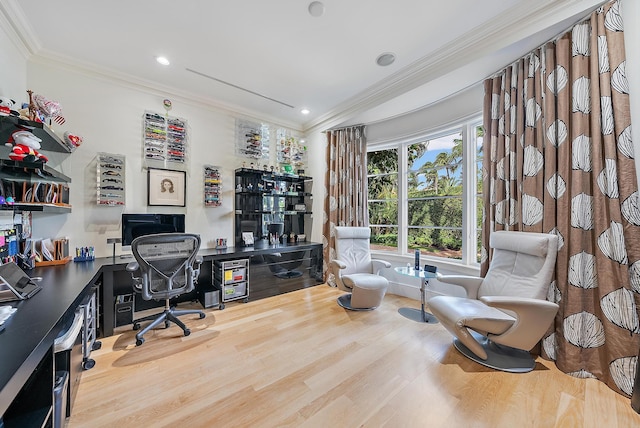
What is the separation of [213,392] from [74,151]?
288cm

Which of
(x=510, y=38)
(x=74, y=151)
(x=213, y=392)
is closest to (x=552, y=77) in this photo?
(x=510, y=38)

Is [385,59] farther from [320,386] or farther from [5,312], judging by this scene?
[5,312]

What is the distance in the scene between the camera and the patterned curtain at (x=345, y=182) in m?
3.89

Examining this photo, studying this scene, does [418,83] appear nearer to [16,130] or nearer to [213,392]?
[213,392]

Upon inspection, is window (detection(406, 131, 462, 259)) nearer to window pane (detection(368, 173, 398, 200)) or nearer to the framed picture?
window pane (detection(368, 173, 398, 200))

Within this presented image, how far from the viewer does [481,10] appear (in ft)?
6.51

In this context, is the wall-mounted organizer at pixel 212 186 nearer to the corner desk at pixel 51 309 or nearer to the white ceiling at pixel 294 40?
the corner desk at pixel 51 309

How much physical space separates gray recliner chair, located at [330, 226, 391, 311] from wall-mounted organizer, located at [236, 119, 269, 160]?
5.90ft

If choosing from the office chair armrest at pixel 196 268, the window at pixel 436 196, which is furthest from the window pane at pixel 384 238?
the office chair armrest at pixel 196 268

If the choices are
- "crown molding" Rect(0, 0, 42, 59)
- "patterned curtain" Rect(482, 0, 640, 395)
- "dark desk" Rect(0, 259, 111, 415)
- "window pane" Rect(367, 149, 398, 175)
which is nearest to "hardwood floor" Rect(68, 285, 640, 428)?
"patterned curtain" Rect(482, 0, 640, 395)

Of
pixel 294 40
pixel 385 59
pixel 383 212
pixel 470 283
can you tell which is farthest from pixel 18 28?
pixel 470 283

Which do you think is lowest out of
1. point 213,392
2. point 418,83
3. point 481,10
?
point 213,392

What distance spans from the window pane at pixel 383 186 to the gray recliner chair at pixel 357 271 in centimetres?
76

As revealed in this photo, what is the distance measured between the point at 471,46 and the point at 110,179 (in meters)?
4.04
